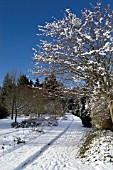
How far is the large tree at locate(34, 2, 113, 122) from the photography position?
6.52 metres

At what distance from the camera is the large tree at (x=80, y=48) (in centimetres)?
652

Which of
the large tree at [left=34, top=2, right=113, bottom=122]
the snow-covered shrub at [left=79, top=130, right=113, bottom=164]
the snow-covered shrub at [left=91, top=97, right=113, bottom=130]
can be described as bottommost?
the snow-covered shrub at [left=79, top=130, right=113, bottom=164]

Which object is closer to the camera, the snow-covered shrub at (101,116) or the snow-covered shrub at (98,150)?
the snow-covered shrub at (98,150)

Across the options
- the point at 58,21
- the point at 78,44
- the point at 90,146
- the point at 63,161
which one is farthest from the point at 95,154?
the point at 58,21

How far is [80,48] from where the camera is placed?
6.48 meters

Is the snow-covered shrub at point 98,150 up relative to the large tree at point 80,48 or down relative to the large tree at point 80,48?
down

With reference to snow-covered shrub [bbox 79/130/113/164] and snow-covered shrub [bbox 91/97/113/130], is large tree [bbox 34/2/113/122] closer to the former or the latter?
snow-covered shrub [bbox 79/130/113/164]

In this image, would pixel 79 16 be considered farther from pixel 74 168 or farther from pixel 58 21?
pixel 74 168

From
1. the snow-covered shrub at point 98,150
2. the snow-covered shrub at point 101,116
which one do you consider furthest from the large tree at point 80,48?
the snow-covered shrub at point 101,116

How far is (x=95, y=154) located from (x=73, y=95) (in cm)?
208

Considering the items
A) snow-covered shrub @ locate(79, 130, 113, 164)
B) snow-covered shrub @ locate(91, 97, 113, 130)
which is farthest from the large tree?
snow-covered shrub @ locate(91, 97, 113, 130)

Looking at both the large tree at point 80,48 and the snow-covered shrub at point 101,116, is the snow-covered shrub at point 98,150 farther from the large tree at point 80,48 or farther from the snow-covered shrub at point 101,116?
the snow-covered shrub at point 101,116

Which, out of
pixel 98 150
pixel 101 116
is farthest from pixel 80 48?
pixel 101 116

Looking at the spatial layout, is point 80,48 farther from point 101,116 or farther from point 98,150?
point 101,116
